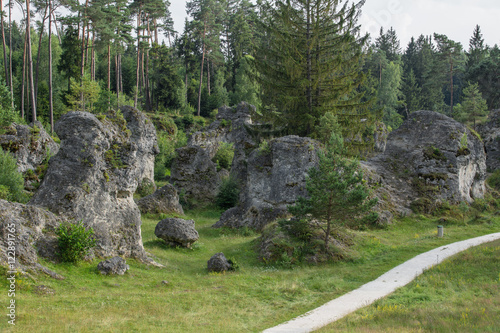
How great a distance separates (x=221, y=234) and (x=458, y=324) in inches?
677

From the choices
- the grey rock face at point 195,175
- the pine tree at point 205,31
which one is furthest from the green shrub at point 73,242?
the pine tree at point 205,31

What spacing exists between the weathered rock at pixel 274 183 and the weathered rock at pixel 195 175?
30.3 ft

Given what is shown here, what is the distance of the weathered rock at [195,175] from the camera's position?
36.3 metres

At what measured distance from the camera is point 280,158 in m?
26.4

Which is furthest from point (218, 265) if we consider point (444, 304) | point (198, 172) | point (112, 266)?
point (198, 172)

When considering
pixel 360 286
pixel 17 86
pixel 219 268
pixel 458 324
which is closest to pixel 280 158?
pixel 219 268

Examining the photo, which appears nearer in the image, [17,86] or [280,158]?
[280,158]

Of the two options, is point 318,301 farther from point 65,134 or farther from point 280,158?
point 280,158

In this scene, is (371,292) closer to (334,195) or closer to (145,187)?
(334,195)

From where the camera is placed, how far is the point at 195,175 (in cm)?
3678

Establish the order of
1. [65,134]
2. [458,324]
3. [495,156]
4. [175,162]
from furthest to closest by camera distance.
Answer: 1. [495,156]
2. [175,162]
3. [65,134]
4. [458,324]

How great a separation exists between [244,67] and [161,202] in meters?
37.3

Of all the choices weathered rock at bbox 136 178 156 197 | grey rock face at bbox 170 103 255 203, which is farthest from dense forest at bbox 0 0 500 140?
weathered rock at bbox 136 178 156 197

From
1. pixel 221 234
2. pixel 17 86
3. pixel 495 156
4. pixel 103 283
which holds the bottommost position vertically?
pixel 221 234
